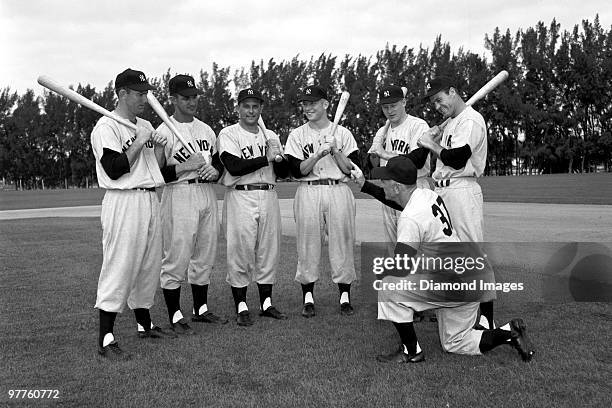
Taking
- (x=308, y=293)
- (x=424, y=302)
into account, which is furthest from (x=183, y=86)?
(x=424, y=302)

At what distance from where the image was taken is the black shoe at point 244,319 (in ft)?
18.1

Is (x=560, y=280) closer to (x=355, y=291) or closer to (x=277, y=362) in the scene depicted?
(x=355, y=291)

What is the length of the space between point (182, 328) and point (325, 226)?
5.95 feet

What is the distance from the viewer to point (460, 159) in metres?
4.86

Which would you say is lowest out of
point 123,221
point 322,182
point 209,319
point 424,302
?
point 209,319

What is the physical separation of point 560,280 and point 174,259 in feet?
15.5

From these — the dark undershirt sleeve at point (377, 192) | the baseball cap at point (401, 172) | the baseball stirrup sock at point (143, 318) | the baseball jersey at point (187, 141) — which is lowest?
the baseball stirrup sock at point (143, 318)

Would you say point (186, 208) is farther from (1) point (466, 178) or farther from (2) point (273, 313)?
(1) point (466, 178)

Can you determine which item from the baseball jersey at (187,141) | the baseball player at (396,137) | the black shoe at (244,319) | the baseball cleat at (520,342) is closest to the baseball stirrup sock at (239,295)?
the black shoe at (244,319)

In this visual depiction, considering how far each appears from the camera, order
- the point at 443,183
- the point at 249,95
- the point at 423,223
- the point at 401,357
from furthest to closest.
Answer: the point at 249,95
the point at 443,183
the point at 401,357
the point at 423,223

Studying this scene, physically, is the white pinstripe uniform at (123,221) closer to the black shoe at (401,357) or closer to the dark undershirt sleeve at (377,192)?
the dark undershirt sleeve at (377,192)

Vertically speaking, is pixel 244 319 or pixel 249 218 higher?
pixel 249 218

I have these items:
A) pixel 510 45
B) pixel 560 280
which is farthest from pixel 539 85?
pixel 560 280

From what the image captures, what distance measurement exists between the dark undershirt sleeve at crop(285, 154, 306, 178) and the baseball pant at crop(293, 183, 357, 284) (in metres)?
0.15
